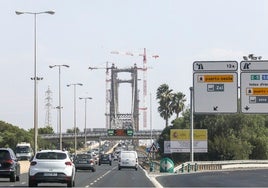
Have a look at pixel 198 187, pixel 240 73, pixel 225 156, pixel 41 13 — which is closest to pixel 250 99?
pixel 240 73

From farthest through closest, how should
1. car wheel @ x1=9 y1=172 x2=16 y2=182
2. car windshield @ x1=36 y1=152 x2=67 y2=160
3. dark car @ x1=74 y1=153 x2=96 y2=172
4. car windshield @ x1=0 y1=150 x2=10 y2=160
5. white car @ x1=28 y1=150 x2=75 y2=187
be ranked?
dark car @ x1=74 y1=153 x2=96 y2=172 → car wheel @ x1=9 y1=172 x2=16 y2=182 → car windshield @ x1=0 y1=150 x2=10 y2=160 → car windshield @ x1=36 y1=152 x2=67 y2=160 → white car @ x1=28 y1=150 x2=75 y2=187

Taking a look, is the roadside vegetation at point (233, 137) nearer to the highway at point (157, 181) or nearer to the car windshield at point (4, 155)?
the highway at point (157, 181)

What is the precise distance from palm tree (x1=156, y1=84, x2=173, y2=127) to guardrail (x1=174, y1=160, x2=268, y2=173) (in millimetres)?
42166

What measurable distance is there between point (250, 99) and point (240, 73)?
165 centimetres

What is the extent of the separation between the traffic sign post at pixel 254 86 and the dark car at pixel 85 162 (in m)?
23.9

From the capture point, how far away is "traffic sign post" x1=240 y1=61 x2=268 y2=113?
39781 millimetres

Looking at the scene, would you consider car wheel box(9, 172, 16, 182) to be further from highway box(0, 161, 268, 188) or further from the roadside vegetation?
the roadside vegetation

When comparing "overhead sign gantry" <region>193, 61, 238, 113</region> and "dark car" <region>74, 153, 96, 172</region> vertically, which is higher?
"overhead sign gantry" <region>193, 61, 238, 113</region>

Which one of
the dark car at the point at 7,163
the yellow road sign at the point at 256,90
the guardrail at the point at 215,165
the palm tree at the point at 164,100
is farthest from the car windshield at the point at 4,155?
the palm tree at the point at 164,100

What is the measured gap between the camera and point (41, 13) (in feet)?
208

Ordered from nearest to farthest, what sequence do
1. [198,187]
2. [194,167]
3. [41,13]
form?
[198,187]
[41,13]
[194,167]

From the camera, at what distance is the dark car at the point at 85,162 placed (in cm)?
6131

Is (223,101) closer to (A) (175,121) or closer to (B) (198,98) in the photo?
(B) (198,98)

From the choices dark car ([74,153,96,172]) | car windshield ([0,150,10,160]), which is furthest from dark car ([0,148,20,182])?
dark car ([74,153,96,172])
